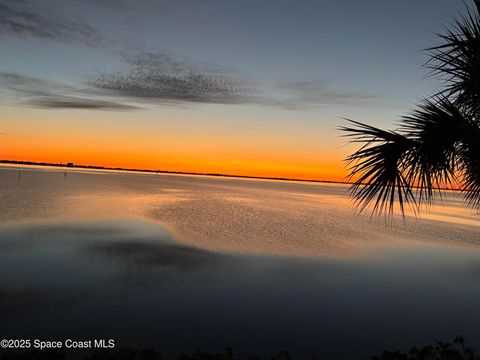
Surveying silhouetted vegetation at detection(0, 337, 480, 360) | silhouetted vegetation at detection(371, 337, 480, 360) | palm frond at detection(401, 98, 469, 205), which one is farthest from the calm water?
palm frond at detection(401, 98, 469, 205)

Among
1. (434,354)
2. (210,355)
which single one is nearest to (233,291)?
(210,355)

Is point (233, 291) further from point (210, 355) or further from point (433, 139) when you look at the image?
point (433, 139)

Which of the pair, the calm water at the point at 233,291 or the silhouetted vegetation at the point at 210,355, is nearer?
the silhouetted vegetation at the point at 210,355

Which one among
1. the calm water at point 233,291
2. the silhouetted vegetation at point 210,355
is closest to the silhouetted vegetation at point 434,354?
the silhouetted vegetation at point 210,355

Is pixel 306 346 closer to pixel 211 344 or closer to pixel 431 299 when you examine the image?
pixel 211 344

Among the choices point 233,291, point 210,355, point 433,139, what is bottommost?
point 233,291

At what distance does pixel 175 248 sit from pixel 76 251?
4.06m

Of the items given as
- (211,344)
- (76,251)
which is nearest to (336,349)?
(211,344)

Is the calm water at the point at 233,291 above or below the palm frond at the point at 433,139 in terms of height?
below

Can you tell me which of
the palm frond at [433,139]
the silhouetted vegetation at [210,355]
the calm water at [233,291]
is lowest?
the calm water at [233,291]

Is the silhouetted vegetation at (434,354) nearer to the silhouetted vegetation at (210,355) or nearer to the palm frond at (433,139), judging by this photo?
the silhouetted vegetation at (210,355)

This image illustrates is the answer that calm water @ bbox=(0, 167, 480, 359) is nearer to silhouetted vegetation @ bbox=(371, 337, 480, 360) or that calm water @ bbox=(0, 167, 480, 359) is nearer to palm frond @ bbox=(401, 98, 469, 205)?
silhouetted vegetation @ bbox=(371, 337, 480, 360)

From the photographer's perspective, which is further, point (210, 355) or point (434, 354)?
point (434, 354)

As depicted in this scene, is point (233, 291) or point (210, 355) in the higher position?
point (210, 355)
